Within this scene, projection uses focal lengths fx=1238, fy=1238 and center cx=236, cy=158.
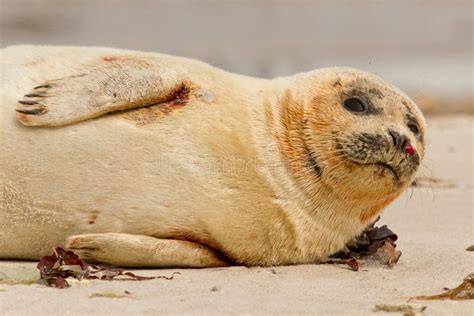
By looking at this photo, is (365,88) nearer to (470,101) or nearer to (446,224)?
(446,224)

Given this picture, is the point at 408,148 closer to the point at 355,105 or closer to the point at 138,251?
the point at 355,105

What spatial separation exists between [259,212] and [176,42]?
14.5 metres

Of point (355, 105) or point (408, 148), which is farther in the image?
point (355, 105)

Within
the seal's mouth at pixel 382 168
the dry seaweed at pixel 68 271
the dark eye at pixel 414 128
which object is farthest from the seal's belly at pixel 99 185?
the dark eye at pixel 414 128

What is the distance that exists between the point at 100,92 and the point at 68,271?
856 millimetres

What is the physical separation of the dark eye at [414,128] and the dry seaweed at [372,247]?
558 mm

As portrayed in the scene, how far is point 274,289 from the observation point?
518 cm

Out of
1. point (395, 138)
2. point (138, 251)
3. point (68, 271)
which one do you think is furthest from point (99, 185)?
point (395, 138)

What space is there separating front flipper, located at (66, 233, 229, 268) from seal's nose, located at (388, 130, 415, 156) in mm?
963

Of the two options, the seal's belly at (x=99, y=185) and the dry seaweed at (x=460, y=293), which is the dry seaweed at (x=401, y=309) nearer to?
the dry seaweed at (x=460, y=293)

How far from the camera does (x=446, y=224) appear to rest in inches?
271

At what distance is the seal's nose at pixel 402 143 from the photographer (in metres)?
5.55

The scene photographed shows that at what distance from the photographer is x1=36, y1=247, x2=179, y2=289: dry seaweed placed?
5.16 metres

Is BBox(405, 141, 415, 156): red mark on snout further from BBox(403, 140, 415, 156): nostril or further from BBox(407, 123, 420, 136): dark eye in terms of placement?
BBox(407, 123, 420, 136): dark eye
